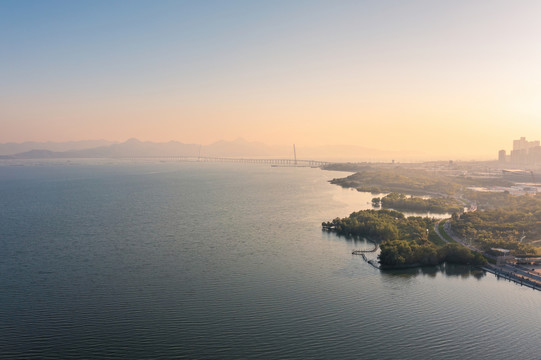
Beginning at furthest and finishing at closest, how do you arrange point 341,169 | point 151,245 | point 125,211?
1. point 341,169
2. point 125,211
3. point 151,245

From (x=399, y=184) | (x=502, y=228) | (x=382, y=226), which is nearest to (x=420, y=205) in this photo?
(x=502, y=228)

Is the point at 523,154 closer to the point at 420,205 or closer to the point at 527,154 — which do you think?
the point at 527,154

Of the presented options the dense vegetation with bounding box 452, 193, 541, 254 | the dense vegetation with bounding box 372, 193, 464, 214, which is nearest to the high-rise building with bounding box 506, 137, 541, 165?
the dense vegetation with bounding box 372, 193, 464, 214

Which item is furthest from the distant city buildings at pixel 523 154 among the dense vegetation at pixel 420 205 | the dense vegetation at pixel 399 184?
the dense vegetation at pixel 420 205

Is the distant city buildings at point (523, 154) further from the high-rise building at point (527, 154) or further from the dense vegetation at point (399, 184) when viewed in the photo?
the dense vegetation at point (399, 184)

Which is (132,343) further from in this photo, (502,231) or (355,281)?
(502,231)

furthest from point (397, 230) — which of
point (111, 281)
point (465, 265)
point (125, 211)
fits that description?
point (125, 211)
